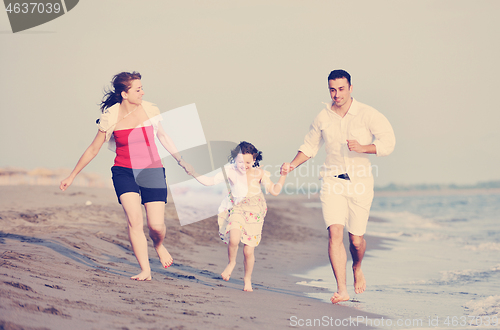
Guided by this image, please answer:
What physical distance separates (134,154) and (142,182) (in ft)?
0.95

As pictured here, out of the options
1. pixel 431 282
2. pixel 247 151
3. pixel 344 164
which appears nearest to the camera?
pixel 344 164

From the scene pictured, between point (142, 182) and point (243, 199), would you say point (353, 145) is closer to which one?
point (243, 199)

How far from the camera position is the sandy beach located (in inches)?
132

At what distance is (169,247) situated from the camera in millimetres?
8305

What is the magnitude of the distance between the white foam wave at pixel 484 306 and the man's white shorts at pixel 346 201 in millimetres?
1366

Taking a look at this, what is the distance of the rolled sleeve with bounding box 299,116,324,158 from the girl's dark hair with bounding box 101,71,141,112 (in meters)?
1.85

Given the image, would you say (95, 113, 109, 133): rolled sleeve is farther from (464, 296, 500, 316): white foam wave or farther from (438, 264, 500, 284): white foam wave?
(438, 264, 500, 284): white foam wave

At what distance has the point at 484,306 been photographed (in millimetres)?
5086

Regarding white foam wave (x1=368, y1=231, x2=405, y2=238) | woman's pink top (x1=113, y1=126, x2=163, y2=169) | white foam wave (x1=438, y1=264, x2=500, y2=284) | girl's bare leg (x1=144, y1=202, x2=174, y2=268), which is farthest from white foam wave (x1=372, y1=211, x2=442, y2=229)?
woman's pink top (x1=113, y1=126, x2=163, y2=169)

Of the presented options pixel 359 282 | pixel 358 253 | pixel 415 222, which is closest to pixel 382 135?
pixel 358 253

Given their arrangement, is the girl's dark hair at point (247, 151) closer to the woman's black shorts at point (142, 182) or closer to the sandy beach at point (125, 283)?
the woman's black shorts at point (142, 182)

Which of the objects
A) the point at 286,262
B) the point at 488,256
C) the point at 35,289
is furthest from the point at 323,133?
the point at 488,256

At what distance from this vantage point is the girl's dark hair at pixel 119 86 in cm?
488

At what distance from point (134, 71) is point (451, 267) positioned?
19.5ft
